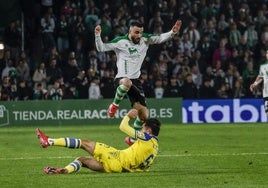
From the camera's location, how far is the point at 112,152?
14227 mm

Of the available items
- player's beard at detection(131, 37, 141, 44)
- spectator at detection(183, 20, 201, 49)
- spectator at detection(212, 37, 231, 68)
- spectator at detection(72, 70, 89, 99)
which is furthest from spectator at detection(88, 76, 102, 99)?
player's beard at detection(131, 37, 141, 44)

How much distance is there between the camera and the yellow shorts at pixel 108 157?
14188mm

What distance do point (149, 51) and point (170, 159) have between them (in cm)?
1545

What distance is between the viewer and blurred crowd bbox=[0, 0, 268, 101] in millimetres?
31359

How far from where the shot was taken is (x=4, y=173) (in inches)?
589

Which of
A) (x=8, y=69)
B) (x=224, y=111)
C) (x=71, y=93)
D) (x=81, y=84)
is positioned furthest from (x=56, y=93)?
(x=224, y=111)

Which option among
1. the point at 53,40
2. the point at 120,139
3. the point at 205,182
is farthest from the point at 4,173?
the point at 53,40

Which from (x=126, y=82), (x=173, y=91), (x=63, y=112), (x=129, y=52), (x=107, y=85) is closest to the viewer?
(x=126, y=82)

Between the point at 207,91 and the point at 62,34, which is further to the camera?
the point at 62,34

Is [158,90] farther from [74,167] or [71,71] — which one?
[74,167]

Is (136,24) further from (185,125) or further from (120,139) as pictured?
(185,125)

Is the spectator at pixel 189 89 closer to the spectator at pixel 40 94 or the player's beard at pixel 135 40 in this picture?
the spectator at pixel 40 94

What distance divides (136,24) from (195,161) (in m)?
2.92

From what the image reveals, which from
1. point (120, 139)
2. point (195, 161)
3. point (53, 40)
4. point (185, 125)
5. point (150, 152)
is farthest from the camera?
point (53, 40)
